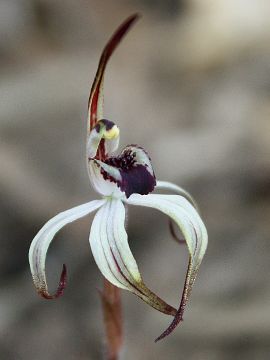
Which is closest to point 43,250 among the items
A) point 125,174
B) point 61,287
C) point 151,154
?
point 61,287

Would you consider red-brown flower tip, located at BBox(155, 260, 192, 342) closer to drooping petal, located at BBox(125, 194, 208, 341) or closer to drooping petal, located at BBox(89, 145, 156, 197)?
drooping petal, located at BBox(125, 194, 208, 341)

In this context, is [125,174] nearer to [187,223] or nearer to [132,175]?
[132,175]

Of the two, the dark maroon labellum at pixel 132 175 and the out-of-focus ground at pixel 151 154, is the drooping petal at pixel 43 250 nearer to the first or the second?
the dark maroon labellum at pixel 132 175

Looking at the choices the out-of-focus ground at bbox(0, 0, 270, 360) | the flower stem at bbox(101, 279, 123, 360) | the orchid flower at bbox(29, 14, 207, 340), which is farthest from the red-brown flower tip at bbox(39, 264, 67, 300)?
the out-of-focus ground at bbox(0, 0, 270, 360)

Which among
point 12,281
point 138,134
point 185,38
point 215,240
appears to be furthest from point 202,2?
point 12,281

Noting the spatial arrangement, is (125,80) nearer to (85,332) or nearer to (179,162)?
(179,162)

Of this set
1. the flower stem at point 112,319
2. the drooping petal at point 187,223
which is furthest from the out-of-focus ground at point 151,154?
the drooping petal at point 187,223

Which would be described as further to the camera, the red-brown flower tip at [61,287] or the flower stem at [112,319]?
the flower stem at [112,319]
